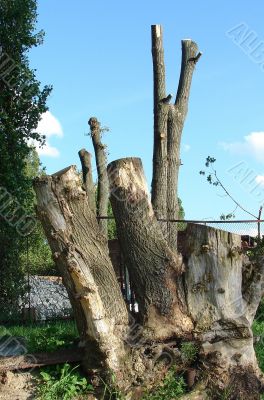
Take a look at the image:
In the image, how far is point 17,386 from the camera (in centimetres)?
593

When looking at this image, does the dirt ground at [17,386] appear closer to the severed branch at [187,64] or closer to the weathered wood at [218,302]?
the weathered wood at [218,302]

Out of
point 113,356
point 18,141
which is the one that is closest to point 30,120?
point 18,141

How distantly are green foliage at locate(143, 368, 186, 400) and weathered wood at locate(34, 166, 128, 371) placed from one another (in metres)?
0.45

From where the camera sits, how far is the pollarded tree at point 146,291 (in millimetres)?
5930

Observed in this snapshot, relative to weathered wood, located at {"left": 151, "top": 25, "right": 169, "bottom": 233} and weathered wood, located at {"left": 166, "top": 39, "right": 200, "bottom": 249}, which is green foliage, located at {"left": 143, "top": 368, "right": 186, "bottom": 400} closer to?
weathered wood, located at {"left": 166, "top": 39, "right": 200, "bottom": 249}

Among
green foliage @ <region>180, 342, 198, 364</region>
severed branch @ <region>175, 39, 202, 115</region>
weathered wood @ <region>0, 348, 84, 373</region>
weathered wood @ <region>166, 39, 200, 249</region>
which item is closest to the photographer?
weathered wood @ <region>0, 348, 84, 373</region>

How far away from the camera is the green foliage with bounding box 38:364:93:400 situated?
5.76 m

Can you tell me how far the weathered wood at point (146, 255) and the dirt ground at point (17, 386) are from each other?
1265mm

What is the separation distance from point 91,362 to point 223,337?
1.36m

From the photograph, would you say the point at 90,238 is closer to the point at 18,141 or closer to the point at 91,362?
the point at 91,362

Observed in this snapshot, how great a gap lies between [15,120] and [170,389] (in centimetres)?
755

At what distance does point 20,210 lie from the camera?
11.7 metres

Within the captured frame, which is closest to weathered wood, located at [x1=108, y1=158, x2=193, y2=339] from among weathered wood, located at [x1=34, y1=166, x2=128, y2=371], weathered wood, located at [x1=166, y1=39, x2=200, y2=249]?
weathered wood, located at [x1=34, y1=166, x2=128, y2=371]

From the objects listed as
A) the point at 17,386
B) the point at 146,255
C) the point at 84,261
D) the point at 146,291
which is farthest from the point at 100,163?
the point at 17,386
